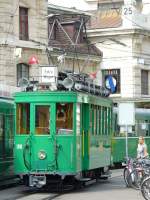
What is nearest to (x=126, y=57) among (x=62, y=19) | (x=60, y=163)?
(x=62, y=19)

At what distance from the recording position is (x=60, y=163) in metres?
20.1

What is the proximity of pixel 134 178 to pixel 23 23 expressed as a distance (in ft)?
65.4

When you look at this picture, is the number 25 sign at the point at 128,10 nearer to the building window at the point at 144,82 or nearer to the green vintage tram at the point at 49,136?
the building window at the point at 144,82

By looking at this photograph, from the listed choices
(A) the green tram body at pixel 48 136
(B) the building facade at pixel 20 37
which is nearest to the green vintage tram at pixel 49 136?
(A) the green tram body at pixel 48 136

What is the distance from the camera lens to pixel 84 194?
66.2 ft

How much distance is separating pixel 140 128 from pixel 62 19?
49.2 ft

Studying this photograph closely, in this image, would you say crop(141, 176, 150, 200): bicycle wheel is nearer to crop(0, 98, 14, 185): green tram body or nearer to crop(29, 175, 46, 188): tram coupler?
crop(29, 175, 46, 188): tram coupler

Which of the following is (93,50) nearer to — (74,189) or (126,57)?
(126,57)

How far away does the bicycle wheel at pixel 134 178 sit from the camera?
72.0 feet

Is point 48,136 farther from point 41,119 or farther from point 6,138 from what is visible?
point 6,138

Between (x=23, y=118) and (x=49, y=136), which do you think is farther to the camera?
(x=23, y=118)

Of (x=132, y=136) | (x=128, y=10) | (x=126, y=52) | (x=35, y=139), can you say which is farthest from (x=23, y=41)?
(x=35, y=139)

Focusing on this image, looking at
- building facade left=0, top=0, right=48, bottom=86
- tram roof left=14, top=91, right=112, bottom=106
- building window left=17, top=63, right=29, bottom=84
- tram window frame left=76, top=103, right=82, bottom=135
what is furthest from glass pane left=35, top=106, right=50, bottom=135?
building window left=17, top=63, right=29, bottom=84

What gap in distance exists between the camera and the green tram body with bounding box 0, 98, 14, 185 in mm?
21556
